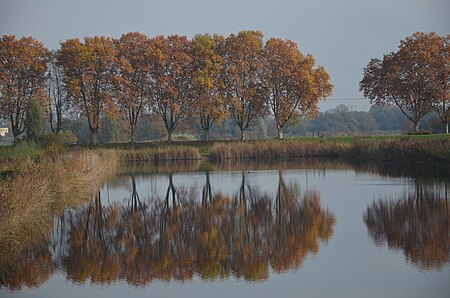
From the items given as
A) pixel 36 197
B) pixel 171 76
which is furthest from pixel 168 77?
pixel 36 197

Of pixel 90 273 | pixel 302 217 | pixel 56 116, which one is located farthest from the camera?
pixel 56 116

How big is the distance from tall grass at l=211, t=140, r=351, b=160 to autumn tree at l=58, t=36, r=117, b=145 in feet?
40.8

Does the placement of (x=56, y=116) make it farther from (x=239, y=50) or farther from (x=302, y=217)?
(x=302, y=217)

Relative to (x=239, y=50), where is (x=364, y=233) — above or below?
below

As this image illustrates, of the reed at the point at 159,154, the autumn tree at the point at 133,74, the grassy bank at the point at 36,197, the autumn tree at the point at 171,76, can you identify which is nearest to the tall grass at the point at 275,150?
the reed at the point at 159,154

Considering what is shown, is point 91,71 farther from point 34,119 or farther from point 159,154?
point 159,154

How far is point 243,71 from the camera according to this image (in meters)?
56.4

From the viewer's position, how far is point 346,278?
10.9 metres

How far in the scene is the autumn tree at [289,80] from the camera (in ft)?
182

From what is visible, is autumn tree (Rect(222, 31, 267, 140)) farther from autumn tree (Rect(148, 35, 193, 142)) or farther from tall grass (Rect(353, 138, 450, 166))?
tall grass (Rect(353, 138, 450, 166))

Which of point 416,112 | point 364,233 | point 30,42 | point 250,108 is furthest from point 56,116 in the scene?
point 364,233

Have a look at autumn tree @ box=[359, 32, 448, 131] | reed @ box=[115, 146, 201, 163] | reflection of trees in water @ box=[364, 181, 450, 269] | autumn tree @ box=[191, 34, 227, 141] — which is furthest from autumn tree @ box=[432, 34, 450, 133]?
reflection of trees in water @ box=[364, 181, 450, 269]

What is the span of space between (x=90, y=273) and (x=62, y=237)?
4.09 m

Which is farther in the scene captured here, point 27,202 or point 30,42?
point 30,42
